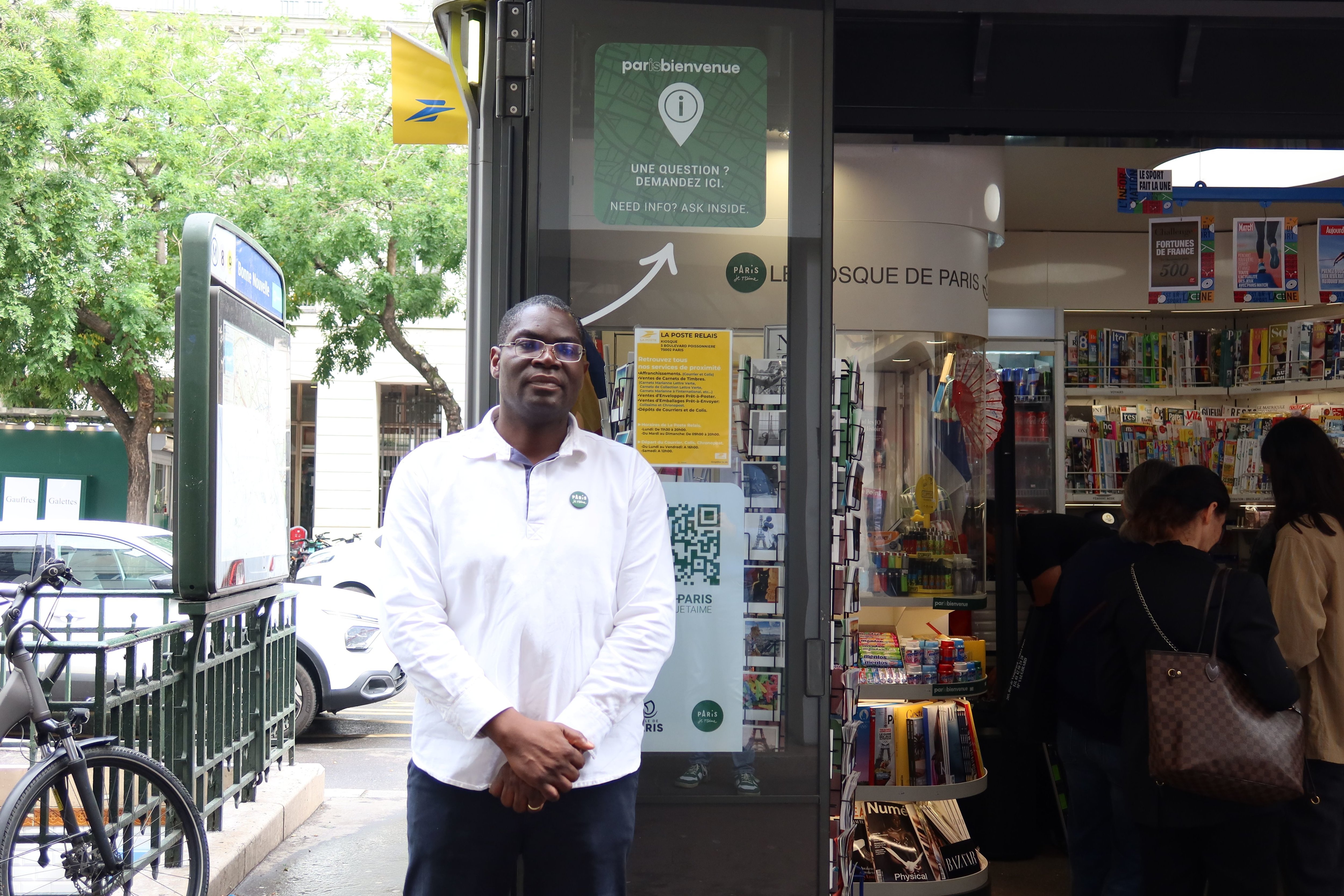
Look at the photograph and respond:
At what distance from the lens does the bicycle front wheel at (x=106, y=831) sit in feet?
13.4

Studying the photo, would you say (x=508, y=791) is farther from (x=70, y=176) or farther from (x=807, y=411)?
(x=70, y=176)

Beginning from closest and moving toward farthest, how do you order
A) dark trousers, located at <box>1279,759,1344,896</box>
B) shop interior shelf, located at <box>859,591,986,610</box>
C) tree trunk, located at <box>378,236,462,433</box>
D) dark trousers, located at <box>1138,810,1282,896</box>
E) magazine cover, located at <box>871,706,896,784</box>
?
1. dark trousers, located at <box>1138,810,1282,896</box>
2. dark trousers, located at <box>1279,759,1344,896</box>
3. magazine cover, located at <box>871,706,896,784</box>
4. shop interior shelf, located at <box>859,591,986,610</box>
5. tree trunk, located at <box>378,236,462,433</box>

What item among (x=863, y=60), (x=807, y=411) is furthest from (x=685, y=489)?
(x=863, y=60)

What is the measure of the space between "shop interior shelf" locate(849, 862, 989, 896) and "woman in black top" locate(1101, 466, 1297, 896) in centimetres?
117

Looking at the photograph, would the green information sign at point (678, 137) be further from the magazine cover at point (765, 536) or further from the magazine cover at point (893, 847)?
the magazine cover at point (893, 847)

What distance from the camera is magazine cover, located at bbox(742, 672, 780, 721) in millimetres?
3289

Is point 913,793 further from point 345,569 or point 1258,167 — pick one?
point 345,569

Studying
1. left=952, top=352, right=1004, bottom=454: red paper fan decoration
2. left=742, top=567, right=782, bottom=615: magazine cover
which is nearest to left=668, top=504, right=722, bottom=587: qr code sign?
left=742, top=567, right=782, bottom=615: magazine cover

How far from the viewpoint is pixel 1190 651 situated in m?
3.25

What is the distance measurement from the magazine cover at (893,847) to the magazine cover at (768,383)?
85.0 inches

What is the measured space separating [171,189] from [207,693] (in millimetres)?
13064

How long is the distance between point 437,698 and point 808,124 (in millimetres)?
1944

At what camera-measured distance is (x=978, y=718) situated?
18.8 ft

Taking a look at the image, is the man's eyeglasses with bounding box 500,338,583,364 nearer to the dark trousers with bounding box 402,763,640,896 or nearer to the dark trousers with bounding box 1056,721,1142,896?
the dark trousers with bounding box 402,763,640,896
